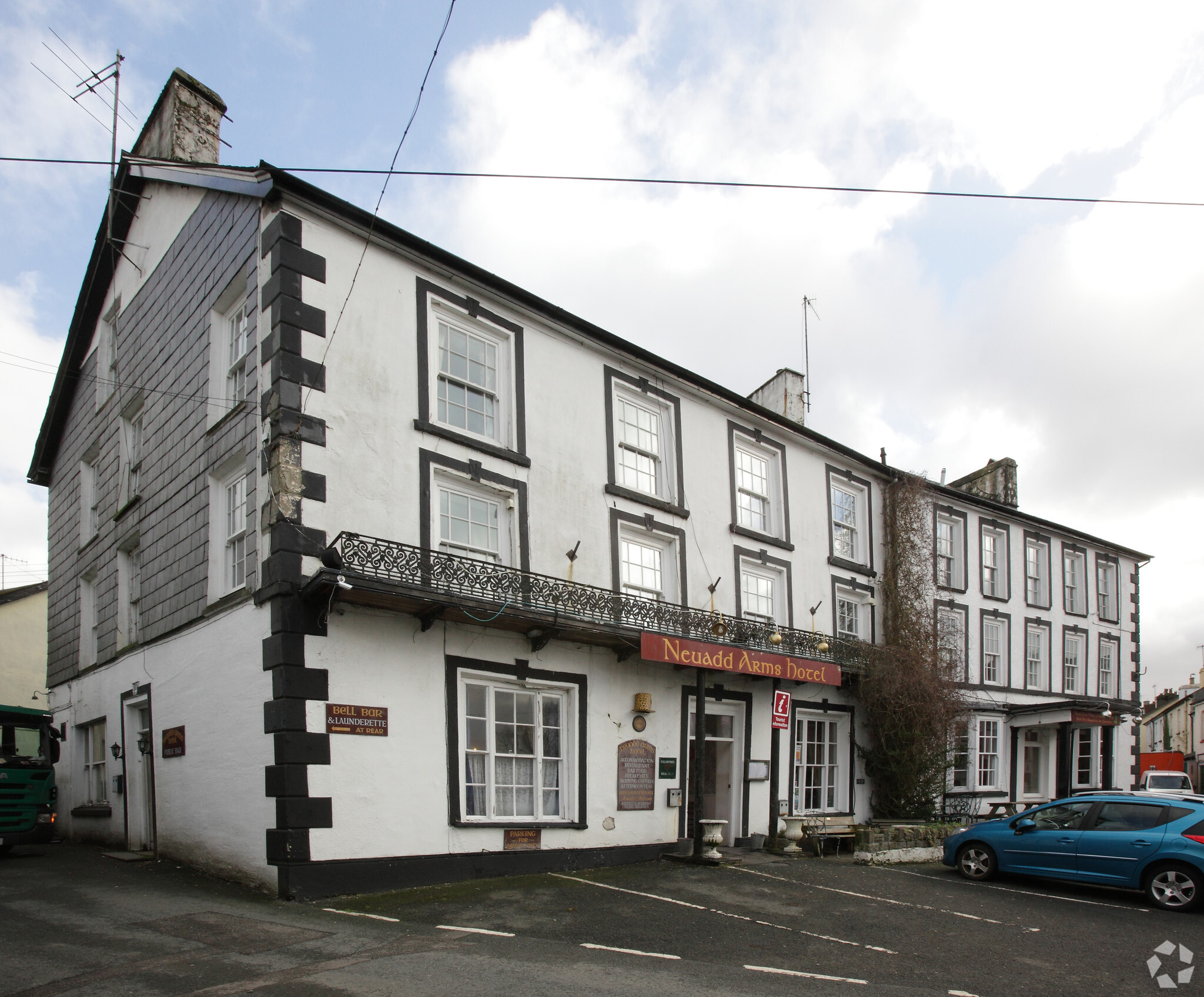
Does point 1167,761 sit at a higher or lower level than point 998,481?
lower

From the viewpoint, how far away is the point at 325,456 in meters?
11.9

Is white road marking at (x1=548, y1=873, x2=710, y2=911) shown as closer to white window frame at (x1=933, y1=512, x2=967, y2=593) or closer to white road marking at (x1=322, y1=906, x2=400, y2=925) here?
white road marking at (x1=322, y1=906, x2=400, y2=925)

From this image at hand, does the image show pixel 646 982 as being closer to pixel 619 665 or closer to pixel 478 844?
pixel 478 844

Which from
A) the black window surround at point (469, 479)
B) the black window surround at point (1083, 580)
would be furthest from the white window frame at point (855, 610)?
the black window surround at point (1083, 580)

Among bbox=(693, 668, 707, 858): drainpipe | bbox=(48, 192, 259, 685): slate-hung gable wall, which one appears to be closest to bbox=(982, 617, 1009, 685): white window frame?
bbox=(693, 668, 707, 858): drainpipe

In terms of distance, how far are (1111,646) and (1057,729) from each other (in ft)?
19.1

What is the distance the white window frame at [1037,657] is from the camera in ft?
87.6

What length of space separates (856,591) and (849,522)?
5.14ft

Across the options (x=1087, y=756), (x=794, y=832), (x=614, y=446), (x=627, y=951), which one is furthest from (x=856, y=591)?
(x=627, y=951)

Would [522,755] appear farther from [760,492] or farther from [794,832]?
[760,492]

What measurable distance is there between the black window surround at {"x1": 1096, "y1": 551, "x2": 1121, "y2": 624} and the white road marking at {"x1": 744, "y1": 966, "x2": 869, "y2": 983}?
25704 millimetres

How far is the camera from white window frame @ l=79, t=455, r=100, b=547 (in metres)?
18.9

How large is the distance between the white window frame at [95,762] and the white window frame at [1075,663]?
81.3 ft

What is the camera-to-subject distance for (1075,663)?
28.7 metres
